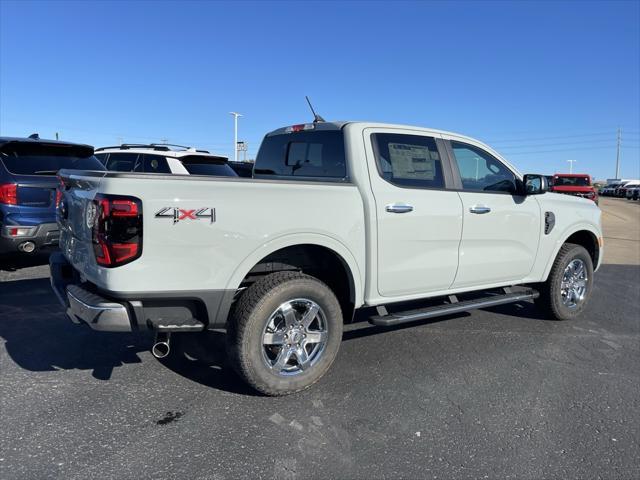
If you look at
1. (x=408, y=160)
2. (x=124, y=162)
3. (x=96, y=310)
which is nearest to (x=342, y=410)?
(x=96, y=310)

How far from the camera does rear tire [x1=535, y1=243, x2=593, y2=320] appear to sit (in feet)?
17.6

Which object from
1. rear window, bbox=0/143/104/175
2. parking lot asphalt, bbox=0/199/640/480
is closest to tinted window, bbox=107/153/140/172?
rear window, bbox=0/143/104/175

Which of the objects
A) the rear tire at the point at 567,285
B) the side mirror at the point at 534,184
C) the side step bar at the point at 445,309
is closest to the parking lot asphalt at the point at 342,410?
the side step bar at the point at 445,309

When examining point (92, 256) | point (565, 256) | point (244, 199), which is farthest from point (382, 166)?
point (565, 256)

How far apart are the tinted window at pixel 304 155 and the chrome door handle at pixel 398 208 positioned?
453 mm

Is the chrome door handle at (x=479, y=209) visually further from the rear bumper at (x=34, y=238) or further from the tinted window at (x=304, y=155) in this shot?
the rear bumper at (x=34, y=238)

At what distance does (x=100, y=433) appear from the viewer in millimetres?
2973

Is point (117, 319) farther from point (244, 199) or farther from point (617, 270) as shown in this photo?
point (617, 270)

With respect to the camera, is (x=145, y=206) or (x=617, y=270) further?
(x=617, y=270)

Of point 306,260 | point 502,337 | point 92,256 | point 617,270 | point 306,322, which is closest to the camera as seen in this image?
point 92,256

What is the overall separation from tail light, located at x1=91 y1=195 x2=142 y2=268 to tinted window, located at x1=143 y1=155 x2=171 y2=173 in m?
6.79

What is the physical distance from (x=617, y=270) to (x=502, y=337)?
561cm

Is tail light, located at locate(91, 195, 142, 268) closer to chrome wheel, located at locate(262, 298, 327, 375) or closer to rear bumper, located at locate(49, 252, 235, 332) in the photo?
rear bumper, located at locate(49, 252, 235, 332)

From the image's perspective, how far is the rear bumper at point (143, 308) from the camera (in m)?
2.98
